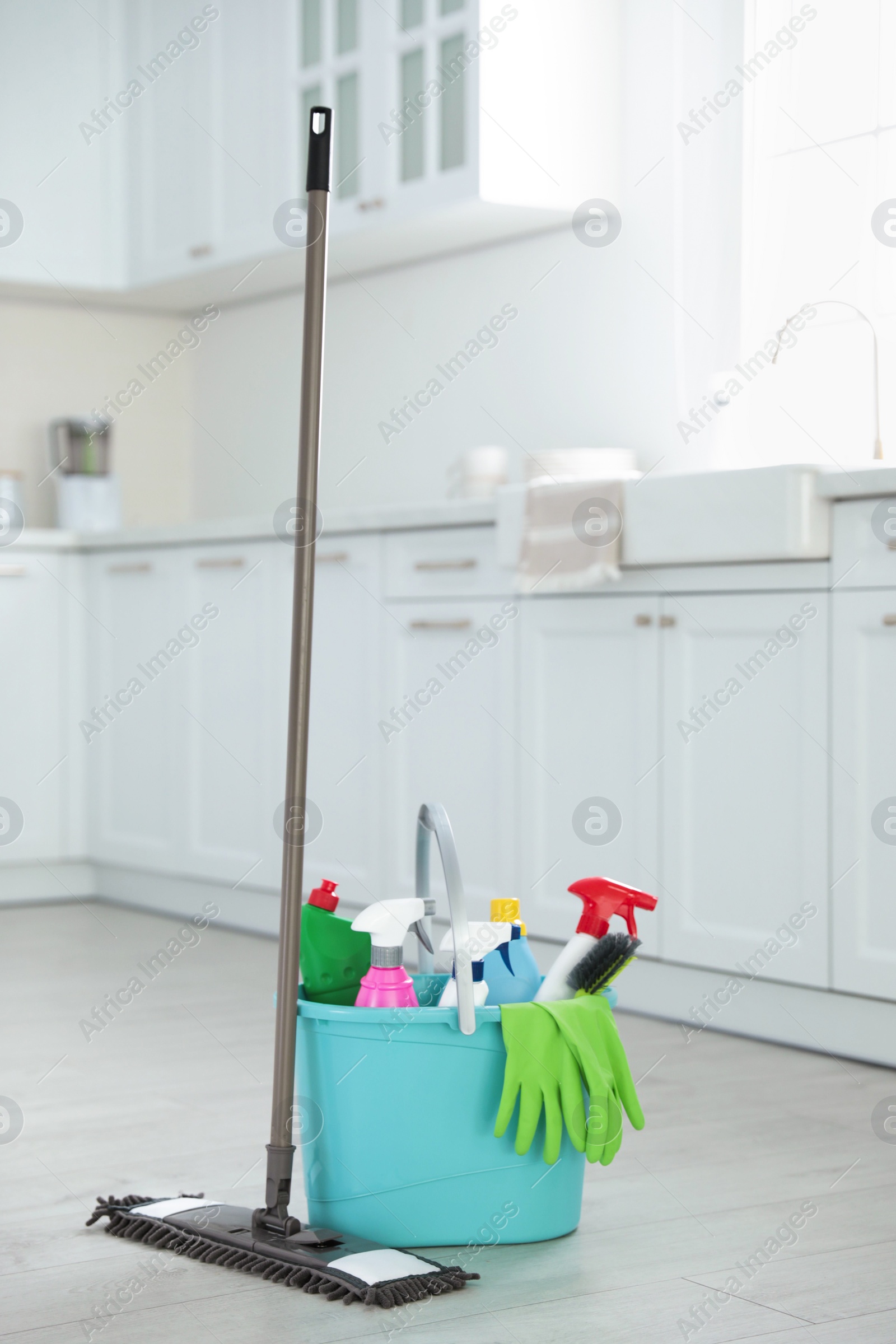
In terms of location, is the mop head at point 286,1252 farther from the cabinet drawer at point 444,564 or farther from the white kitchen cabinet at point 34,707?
the white kitchen cabinet at point 34,707

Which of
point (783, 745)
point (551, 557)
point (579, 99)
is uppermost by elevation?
point (579, 99)

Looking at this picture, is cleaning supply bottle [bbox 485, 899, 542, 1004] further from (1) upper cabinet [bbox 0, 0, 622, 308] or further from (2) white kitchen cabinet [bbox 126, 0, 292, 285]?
(2) white kitchen cabinet [bbox 126, 0, 292, 285]

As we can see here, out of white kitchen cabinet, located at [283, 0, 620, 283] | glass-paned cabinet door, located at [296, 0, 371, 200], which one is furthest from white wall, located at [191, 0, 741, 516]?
glass-paned cabinet door, located at [296, 0, 371, 200]

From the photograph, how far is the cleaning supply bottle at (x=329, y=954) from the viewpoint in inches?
67.7

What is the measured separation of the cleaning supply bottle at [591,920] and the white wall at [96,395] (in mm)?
3325

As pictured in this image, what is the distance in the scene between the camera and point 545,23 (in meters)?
3.51

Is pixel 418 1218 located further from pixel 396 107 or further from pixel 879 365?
pixel 396 107

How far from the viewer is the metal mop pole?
157cm

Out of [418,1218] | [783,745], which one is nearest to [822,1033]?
[783,745]

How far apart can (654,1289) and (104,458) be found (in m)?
3.53

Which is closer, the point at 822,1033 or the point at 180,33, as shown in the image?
the point at 822,1033

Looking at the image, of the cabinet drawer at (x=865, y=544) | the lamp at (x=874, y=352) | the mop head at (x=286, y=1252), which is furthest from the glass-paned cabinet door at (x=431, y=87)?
the mop head at (x=286, y=1252)

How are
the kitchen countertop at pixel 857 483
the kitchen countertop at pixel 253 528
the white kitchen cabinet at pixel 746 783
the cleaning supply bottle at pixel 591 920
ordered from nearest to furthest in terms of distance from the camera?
the cleaning supply bottle at pixel 591 920 < the kitchen countertop at pixel 857 483 < the white kitchen cabinet at pixel 746 783 < the kitchen countertop at pixel 253 528

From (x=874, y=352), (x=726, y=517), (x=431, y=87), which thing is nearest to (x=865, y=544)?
(x=726, y=517)
